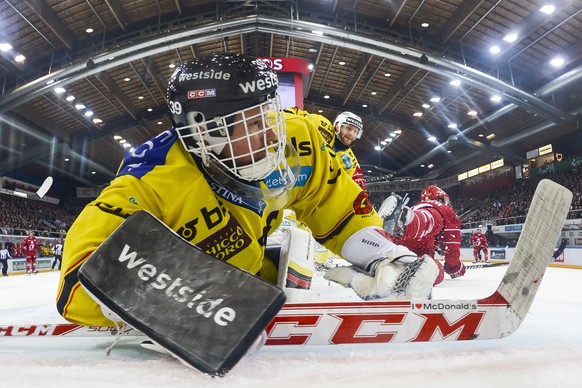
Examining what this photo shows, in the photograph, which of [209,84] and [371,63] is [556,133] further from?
[209,84]

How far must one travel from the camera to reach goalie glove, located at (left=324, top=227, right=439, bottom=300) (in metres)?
1.26

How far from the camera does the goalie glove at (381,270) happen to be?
126 cm

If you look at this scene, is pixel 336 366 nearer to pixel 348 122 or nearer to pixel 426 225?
pixel 348 122

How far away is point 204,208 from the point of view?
1.25m

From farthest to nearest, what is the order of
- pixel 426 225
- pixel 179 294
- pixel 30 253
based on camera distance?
pixel 30 253 → pixel 426 225 → pixel 179 294

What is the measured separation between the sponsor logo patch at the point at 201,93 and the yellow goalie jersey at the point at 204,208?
0.48ft

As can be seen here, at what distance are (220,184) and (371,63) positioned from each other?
1316 cm

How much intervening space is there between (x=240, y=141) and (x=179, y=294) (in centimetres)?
54

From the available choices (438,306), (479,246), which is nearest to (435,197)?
(438,306)

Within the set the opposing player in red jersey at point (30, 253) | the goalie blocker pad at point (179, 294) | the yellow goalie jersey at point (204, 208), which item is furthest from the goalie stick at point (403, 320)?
the opposing player in red jersey at point (30, 253)

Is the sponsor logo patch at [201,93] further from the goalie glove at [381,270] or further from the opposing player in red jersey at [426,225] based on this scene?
the opposing player in red jersey at [426,225]

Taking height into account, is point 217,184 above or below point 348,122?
below

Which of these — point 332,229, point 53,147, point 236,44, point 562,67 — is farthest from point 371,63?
point 332,229

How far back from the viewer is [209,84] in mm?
1233
